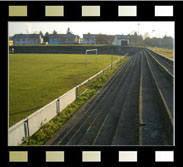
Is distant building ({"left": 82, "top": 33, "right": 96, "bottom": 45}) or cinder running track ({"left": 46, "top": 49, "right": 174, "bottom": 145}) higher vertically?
distant building ({"left": 82, "top": 33, "right": 96, "bottom": 45})

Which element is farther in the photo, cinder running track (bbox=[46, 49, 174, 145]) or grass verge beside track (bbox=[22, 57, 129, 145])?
grass verge beside track (bbox=[22, 57, 129, 145])

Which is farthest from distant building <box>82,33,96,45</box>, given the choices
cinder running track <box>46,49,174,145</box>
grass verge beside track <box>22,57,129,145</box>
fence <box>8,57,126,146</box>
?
fence <box>8,57,126,146</box>

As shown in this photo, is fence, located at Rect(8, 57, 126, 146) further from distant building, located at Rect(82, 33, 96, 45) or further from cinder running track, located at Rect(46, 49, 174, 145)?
distant building, located at Rect(82, 33, 96, 45)

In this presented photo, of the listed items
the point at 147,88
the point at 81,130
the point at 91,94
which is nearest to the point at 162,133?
the point at 81,130

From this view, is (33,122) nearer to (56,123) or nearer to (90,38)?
(56,123)

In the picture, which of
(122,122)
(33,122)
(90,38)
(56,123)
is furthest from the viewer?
(90,38)

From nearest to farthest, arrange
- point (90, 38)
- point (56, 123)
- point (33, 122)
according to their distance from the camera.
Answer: point (33, 122), point (56, 123), point (90, 38)

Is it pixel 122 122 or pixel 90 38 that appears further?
pixel 90 38

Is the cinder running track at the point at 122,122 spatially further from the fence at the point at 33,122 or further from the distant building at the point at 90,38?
the distant building at the point at 90,38

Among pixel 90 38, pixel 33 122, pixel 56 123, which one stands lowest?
pixel 56 123

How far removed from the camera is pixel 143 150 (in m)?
6.17

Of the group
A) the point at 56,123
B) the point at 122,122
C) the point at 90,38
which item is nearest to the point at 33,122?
the point at 56,123

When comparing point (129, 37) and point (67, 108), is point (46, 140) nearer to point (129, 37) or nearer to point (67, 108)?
point (67, 108)

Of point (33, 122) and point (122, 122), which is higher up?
point (33, 122)
